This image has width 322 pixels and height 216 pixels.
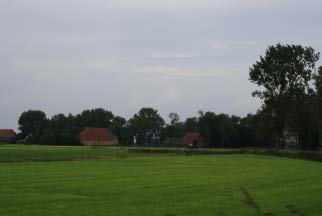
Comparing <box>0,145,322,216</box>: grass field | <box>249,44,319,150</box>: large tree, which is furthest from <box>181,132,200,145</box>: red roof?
<box>0,145,322,216</box>: grass field

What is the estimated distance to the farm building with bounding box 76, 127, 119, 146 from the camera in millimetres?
182913

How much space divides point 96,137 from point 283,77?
107m

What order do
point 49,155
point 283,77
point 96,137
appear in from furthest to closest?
point 96,137, point 283,77, point 49,155

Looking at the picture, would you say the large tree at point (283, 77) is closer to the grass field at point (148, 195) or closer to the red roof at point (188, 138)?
the grass field at point (148, 195)

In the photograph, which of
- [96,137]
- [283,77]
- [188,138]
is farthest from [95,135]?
[283,77]

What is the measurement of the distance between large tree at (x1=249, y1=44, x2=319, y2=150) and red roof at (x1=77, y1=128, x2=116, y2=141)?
10077cm

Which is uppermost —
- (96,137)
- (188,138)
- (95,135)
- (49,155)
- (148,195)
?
(95,135)

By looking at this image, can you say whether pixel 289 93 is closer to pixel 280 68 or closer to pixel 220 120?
pixel 280 68

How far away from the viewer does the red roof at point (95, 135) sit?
18425cm

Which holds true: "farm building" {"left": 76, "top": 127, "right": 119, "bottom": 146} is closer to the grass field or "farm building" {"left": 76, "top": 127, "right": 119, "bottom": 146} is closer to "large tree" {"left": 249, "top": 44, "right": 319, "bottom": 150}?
"large tree" {"left": 249, "top": 44, "right": 319, "bottom": 150}

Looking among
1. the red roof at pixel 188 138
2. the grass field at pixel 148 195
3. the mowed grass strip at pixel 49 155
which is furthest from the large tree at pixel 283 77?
the red roof at pixel 188 138

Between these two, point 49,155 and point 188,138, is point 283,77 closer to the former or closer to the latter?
point 49,155

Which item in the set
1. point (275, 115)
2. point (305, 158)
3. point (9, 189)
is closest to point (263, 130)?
point (275, 115)

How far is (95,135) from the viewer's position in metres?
187
